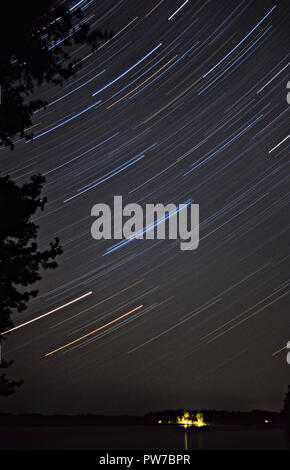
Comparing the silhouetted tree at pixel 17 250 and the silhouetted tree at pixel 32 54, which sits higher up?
the silhouetted tree at pixel 32 54

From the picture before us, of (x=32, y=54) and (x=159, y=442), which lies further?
(x=159, y=442)

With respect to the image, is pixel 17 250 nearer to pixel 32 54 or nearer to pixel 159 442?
pixel 32 54

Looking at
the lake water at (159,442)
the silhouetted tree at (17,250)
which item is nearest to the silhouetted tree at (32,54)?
the silhouetted tree at (17,250)

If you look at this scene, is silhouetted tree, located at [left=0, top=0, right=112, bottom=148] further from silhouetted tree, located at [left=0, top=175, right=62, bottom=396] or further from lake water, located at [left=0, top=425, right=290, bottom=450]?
lake water, located at [left=0, top=425, right=290, bottom=450]

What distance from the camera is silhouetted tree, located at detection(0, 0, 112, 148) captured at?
26.5 feet

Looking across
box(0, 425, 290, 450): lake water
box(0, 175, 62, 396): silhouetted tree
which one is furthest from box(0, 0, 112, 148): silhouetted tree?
box(0, 425, 290, 450): lake water

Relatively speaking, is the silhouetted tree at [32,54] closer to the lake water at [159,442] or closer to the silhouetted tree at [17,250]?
the silhouetted tree at [17,250]

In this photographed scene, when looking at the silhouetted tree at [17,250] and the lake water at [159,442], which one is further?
the lake water at [159,442]

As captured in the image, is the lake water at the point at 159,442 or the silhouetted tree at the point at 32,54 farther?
the lake water at the point at 159,442

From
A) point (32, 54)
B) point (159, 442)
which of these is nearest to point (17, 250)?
point (32, 54)

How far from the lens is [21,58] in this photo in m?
8.23

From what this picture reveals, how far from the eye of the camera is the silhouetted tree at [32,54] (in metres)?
8.09

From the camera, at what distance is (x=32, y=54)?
27.0ft
